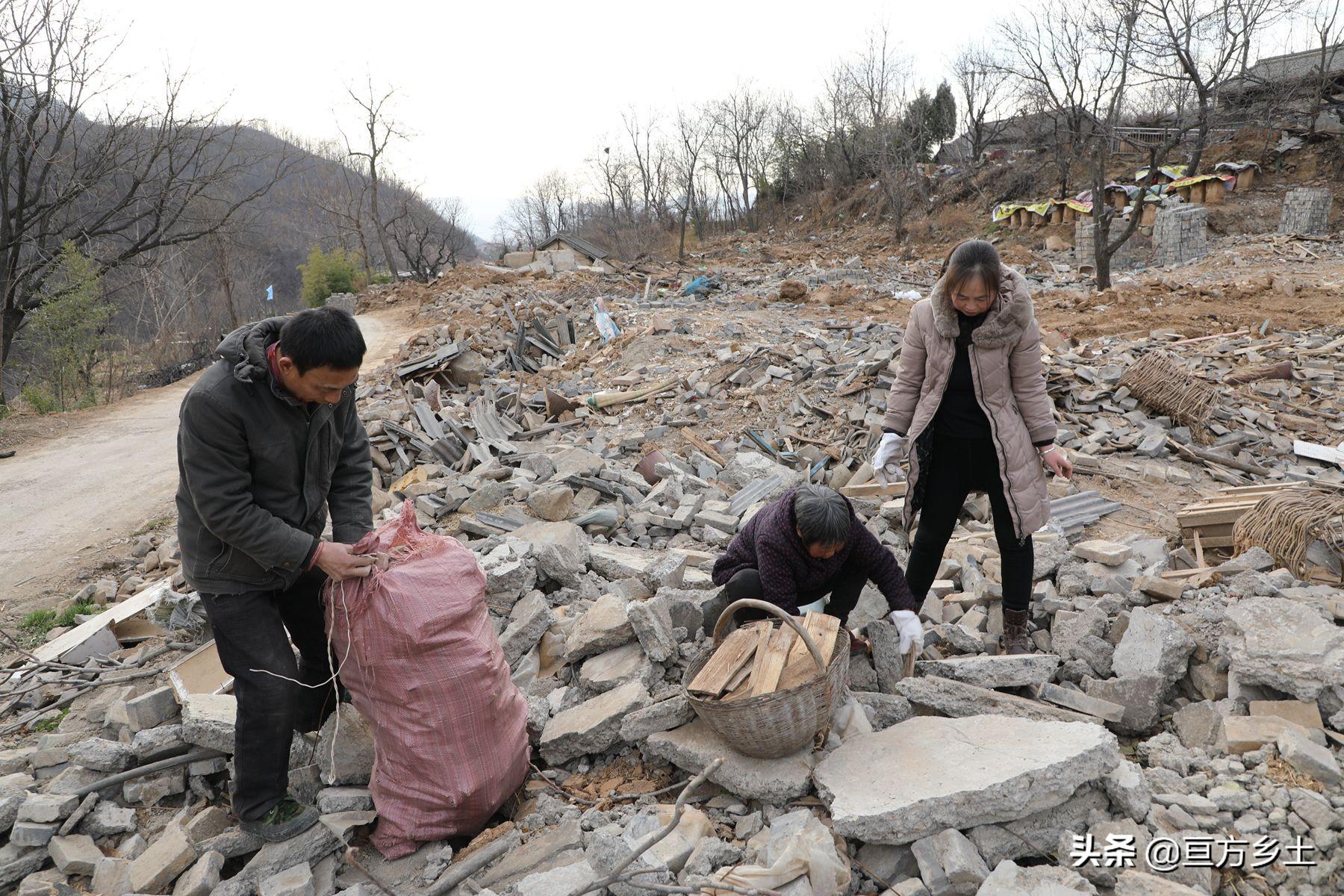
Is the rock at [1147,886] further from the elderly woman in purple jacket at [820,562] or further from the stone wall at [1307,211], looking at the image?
the stone wall at [1307,211]

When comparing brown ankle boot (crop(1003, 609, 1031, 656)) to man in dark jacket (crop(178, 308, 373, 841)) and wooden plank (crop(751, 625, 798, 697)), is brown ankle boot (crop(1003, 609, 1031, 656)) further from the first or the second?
man in dark jacket (crop(178, 308, 373, 841))

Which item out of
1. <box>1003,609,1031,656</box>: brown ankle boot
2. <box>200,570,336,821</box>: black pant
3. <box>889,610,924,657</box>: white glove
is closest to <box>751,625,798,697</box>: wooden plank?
<box>889,610,924,657</box>: white glove

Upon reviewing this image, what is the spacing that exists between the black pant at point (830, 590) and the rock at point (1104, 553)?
1708 mm

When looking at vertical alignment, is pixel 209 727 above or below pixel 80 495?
below

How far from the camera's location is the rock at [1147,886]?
1888 mm

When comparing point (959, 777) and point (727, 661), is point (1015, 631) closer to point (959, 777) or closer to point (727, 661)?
point (959, 777)

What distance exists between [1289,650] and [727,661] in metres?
1.93

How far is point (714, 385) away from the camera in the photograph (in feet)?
29.3

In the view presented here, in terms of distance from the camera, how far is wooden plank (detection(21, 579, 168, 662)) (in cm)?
406

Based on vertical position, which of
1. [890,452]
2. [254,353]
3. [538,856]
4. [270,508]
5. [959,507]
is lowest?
[538,856]

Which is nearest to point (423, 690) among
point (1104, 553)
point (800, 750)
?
point (800, 750)

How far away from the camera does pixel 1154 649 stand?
288cm

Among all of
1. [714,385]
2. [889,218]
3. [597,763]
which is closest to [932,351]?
[597,763]

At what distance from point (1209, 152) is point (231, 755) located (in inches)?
1236
